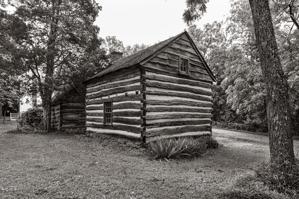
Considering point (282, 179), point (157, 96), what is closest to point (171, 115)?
point (157, 96)

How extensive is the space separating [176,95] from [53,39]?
10.3m

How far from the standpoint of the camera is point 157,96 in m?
10.2

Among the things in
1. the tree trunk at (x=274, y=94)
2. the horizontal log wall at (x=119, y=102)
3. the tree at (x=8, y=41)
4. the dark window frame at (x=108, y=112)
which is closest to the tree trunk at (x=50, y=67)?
the tree at (x=8, y=41)

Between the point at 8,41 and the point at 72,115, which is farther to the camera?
the point at 72,115

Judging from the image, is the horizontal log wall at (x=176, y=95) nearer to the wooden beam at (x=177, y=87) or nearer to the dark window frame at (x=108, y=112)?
the wooden beam at (x=177, y=87)

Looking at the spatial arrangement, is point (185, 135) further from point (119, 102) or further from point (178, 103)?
point (119, 102)

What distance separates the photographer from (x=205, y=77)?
1295cm

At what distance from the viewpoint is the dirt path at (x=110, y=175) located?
14.5 ft

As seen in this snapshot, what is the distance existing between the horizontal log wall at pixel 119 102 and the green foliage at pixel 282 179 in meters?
5.76

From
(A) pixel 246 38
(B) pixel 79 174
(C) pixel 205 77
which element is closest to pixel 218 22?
(A) pixel 246 38

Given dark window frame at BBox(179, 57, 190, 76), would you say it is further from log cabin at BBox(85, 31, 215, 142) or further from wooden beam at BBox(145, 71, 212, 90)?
wooden beam at BBox(145, 71, 212, 90)

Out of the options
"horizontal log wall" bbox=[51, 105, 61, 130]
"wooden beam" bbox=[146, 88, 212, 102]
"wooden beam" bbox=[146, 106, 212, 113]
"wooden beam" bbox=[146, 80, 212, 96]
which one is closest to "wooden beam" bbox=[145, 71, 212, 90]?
"wooden beam" bbox=[146, 80, 212, 96]

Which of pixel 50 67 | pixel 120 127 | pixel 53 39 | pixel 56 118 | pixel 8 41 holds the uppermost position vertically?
pixel 53 39

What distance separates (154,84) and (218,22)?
2594 cm
